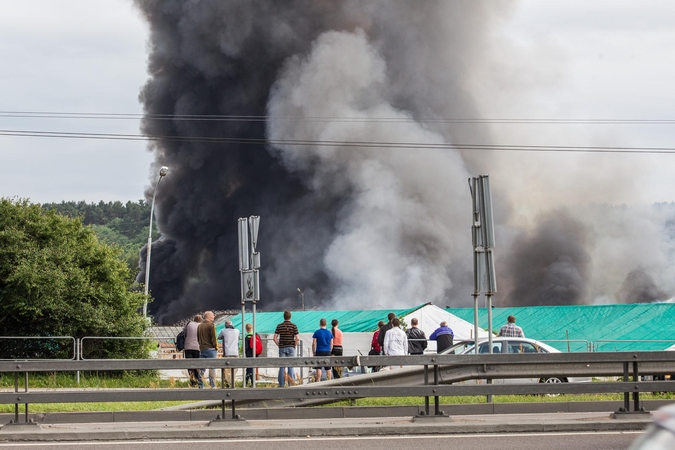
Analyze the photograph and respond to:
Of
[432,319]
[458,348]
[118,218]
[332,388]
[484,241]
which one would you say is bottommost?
[332,388]

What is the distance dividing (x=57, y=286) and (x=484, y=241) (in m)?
14.2

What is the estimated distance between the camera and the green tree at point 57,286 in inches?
910

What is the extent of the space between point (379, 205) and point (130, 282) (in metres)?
26.2

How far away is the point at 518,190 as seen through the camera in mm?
59188

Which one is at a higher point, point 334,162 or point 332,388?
point 334,162

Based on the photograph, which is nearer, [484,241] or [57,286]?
[484,241]

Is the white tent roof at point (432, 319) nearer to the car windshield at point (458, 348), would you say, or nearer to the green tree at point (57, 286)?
the green tree at point (57, 286)

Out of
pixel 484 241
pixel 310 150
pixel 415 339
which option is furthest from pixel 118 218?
pixel 484 241

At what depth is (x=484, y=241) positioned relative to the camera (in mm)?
13141

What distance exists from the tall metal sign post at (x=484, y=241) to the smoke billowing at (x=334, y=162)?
35183 millimetres

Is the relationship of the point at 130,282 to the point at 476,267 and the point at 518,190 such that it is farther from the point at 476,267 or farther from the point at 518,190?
the point at 518,190

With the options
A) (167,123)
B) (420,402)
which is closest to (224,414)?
(420,402)

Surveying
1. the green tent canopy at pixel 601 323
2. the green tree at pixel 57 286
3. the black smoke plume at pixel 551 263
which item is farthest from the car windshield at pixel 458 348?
the black smoke plume at pixel 551 263

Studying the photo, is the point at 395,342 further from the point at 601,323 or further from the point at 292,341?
the point at 601,323
